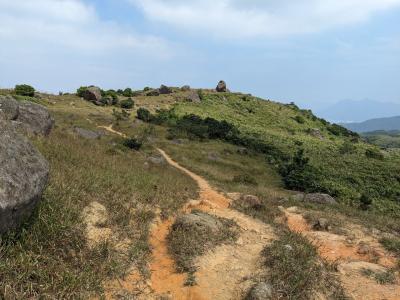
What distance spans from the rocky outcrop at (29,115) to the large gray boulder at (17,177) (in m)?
14.3

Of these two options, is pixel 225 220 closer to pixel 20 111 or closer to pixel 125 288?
pixel 125 288

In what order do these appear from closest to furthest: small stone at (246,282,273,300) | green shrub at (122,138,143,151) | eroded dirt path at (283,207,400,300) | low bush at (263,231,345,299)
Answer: small stone at (246,282,273,300)
low bush at (263,231,345,299)
eroded dirt path at (283,207,400,300)
green shrub at (122,138,143,151)

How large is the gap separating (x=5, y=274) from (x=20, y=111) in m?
19.3

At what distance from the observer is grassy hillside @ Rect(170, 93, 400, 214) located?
4619 centimetres

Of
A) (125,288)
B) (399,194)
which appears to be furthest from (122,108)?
(125,288)

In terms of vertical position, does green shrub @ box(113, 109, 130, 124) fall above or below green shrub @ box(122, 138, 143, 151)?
above

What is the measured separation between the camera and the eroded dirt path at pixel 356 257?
11156 millimetres

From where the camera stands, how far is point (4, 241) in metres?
8.10

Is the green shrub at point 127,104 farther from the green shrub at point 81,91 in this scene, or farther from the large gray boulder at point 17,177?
the large gray boulder at point 17,177

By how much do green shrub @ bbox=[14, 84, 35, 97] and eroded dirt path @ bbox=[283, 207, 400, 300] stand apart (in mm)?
58300

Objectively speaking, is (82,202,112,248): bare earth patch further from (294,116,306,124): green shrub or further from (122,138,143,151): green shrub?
(294,116,306,124): green shrub

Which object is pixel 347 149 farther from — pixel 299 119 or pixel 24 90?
pixel 24 90

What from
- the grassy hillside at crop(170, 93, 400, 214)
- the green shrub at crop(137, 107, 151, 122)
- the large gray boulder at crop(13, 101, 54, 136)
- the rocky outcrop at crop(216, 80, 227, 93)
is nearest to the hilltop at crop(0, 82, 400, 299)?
the large gray boulder at crop(13, 101, 54, 136)

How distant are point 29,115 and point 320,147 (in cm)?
5192
